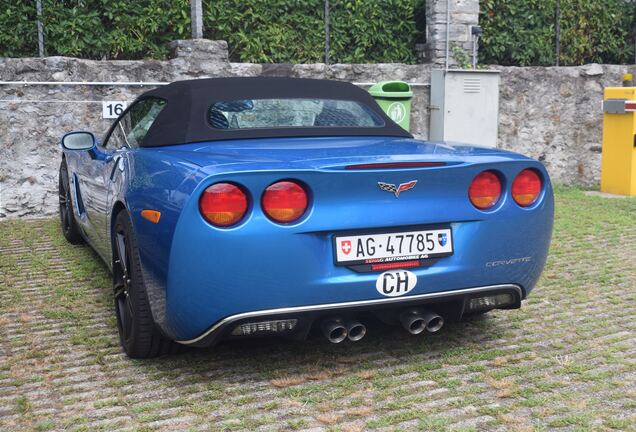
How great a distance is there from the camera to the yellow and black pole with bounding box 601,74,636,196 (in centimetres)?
970

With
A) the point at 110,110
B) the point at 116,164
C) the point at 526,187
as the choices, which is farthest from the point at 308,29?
the point at 526,187

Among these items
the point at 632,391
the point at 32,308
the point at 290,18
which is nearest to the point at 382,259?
the point at 632,391

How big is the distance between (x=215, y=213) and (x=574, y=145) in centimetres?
872

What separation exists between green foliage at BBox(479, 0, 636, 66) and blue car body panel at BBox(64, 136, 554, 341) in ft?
24.9

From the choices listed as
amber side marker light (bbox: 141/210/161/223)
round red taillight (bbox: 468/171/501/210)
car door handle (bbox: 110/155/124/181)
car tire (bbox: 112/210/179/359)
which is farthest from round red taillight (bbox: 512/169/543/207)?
car door handle (bbox: 110/155/124/181)

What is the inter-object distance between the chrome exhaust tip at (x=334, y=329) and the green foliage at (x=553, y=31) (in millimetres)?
8131

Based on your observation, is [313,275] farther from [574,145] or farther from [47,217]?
[574,145]

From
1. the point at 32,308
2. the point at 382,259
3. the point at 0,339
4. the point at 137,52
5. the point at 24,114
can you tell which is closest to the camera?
the point at 382,259

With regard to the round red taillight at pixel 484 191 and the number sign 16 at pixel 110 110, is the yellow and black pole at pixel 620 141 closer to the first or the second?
the number sign 16 at pixel 110 110

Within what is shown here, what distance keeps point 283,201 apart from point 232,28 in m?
6.87

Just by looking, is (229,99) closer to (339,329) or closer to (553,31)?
(339,329)

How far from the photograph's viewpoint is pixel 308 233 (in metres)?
3.37

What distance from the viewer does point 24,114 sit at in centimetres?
853

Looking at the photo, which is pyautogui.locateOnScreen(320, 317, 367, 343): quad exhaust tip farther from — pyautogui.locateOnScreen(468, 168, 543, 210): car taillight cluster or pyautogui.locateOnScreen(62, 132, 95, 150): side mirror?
pyautogui.locateOnScreen(62, 132, 95, 150): side mirror
